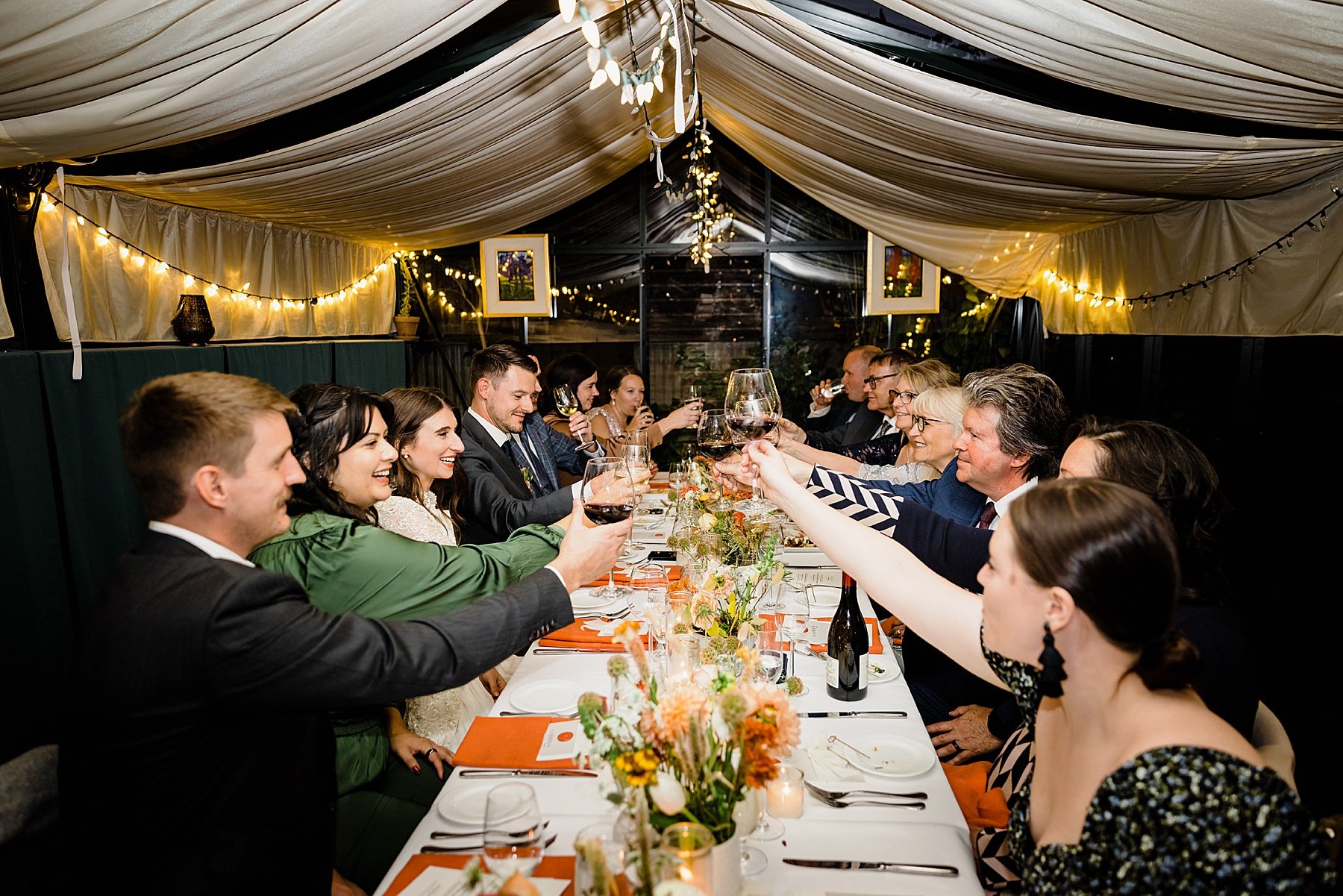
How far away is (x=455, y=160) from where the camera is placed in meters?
4.64

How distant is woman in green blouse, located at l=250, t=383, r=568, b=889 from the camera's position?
6.22 feet

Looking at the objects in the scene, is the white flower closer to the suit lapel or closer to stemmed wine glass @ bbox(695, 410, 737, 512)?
stemmed wine glass @ bbox(695, 410, 737, 512)

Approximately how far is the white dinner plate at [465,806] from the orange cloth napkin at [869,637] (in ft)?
2.91

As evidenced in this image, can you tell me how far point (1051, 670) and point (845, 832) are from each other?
0.53 meters

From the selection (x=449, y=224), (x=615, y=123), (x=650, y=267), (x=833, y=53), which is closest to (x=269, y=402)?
(x=833, y=53)

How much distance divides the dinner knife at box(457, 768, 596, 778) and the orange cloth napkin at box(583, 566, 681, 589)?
1.16m

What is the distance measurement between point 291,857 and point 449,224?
18.1 ft

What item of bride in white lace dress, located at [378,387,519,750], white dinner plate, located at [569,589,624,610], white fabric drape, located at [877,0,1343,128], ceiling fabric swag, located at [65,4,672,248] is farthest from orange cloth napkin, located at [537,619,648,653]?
ceiling fabric swag, located at [65,4,672,248]


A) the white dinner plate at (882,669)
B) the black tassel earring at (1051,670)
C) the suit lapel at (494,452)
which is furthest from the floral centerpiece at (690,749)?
the suit lapel at (494,452)

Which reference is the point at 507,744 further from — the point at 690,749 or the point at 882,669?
the point at 882,669

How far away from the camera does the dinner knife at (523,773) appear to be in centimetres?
164

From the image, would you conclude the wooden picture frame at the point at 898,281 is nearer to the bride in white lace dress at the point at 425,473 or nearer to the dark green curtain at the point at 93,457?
the bride in white lace dress at the point at 425,473

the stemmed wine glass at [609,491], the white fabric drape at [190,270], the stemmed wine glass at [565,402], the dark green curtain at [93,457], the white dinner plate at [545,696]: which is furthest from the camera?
the stemmed wine glass at [565,402]

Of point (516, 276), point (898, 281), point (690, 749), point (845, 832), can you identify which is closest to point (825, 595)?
point (845, 832)
